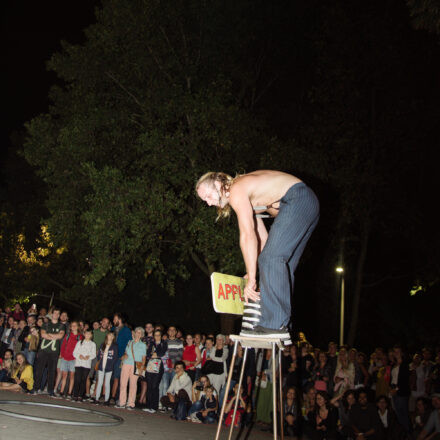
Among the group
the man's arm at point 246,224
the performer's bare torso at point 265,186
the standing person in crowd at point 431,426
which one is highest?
the performer's bare torso at point 265,186

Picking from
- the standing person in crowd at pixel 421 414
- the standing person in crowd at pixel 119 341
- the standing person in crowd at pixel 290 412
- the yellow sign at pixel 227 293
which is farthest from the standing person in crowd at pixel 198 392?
the yellow sign at pixel 227 293

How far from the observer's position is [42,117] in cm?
1700

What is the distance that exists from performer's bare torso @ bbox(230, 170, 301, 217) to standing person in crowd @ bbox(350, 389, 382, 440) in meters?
5.89

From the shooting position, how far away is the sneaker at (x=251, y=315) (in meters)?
3.93

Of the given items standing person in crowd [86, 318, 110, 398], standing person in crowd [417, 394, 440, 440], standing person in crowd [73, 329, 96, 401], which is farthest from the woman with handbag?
standing person in crowd [417, 394, 440, 440]

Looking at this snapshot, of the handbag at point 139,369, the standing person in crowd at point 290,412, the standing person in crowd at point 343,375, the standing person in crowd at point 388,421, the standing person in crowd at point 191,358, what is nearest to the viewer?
the standing person in crowd at point 290,412

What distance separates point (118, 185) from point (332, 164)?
648cm

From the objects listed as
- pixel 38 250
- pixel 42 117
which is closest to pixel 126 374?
pixel 42 117

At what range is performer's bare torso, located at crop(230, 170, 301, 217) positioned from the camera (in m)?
3.86

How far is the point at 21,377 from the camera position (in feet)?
36.1

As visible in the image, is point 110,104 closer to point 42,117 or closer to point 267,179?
point 42,117

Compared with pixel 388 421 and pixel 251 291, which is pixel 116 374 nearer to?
pixel 388 421

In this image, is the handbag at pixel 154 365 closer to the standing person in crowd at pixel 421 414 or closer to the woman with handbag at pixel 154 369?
the woman with handbag at pixel 154 369

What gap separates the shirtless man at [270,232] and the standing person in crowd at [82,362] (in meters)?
8.14
